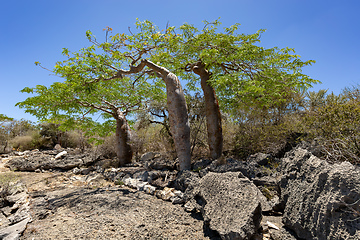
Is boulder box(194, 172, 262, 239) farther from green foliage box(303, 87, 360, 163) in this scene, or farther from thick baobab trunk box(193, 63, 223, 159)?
thick baobab trunk box(193, 63, 223, 159)

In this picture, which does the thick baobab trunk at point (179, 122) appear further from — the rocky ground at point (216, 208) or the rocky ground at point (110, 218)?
the rocky ground at point (110, 218)

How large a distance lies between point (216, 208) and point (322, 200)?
4.18 ft

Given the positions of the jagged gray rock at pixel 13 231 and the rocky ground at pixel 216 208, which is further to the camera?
the jagged gray rock at pixel 13 231

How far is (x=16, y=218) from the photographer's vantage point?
3656 mm

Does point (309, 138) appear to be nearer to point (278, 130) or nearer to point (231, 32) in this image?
point (278, 130)

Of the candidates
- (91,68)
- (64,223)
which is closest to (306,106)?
(91,68)

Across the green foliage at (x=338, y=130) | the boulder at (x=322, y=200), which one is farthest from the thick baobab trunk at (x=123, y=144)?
the boulder at (x=322, y=200)

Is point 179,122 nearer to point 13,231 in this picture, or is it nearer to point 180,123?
point 180,123

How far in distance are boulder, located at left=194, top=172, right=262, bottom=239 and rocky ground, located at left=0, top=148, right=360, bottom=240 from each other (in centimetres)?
1

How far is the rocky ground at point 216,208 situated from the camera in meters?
2.26

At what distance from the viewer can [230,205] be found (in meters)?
2.81

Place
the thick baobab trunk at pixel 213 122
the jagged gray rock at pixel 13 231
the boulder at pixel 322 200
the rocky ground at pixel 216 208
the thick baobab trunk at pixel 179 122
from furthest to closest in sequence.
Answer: the thick baobab trunk at pixel 213 122 → the thick baobab trunk at pixel 179 122 → the jagged gray rock at pixel 13 231 → the rocky ground at pixel 216 208 → the boulder at pixel 322 200

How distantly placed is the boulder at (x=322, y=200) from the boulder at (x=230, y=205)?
48 centimetres

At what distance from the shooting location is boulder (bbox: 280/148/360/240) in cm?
207
